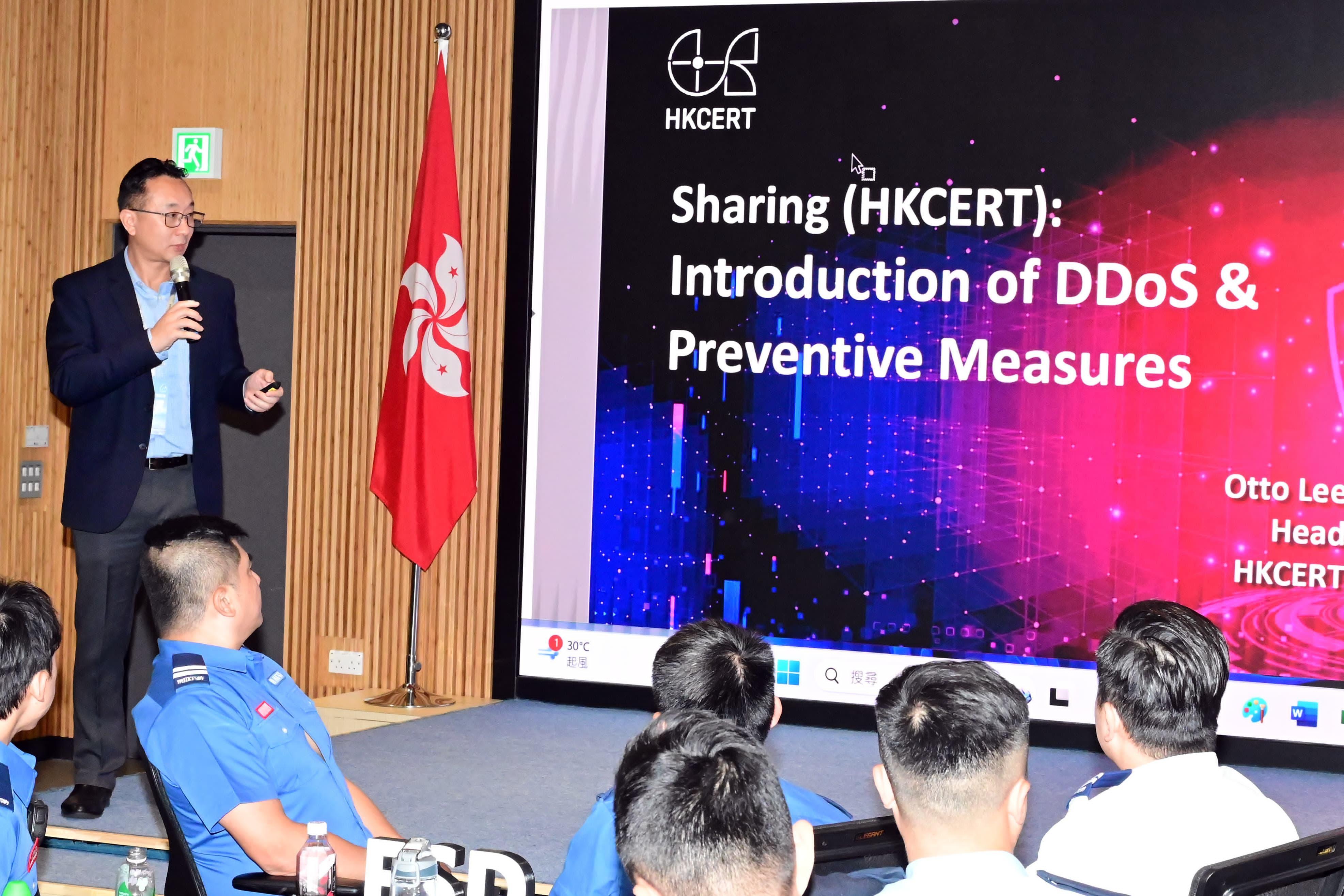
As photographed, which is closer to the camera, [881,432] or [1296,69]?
[1296,69]

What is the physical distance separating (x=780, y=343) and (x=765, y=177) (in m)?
0.68

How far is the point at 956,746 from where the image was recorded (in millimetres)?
1661

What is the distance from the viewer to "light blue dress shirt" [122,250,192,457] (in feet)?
13.4

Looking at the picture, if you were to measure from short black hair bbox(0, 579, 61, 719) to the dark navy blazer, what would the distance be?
1.71 m

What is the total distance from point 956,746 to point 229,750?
136 cm

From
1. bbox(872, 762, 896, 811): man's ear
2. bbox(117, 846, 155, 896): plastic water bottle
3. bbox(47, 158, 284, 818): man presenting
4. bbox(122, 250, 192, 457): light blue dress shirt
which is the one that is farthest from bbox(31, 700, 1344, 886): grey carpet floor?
bbox(872, 762, 896, 811): man's ear

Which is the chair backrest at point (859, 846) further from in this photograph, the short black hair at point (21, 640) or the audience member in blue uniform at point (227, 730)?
the short black hair at point (21, 640)

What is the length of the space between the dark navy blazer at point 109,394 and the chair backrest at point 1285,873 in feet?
10.6

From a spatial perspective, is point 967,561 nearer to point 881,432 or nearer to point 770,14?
point 881,432

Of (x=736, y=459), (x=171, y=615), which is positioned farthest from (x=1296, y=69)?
(x=171, y=615)

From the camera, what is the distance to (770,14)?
5.39m

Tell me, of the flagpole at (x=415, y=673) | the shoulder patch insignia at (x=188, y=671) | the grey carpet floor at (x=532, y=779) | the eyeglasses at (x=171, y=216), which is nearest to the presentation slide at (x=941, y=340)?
the grey carpet floor at (x=532, y=779)

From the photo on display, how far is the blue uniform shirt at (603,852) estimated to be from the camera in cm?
205

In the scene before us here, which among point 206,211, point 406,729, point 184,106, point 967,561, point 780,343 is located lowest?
point 406,729
